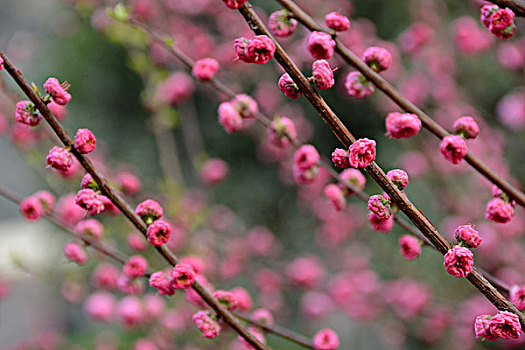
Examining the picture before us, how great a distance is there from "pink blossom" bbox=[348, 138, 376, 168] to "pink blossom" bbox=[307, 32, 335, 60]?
12cm

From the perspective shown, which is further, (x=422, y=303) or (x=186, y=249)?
(x=186, y=249)

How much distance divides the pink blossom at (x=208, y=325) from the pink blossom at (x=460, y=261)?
298 mm

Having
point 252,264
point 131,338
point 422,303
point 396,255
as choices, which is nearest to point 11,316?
point 131,338

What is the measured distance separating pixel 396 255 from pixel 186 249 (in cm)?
92

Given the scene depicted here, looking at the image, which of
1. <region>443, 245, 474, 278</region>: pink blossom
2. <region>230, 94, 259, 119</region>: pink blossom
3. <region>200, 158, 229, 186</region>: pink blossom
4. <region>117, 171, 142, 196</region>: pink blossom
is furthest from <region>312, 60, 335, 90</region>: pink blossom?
<region>200, 158, 229, 186</region>: pink blossom

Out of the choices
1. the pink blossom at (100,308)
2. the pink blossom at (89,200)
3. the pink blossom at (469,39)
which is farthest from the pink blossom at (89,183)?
the pink blossom at (469,39)

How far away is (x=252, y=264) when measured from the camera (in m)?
1.79

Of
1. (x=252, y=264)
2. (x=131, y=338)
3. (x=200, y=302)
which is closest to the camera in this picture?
(x=200, y=302)

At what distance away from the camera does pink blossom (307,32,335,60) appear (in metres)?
0.52

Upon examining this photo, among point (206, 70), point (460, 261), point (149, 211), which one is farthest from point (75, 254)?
point (460, 261)

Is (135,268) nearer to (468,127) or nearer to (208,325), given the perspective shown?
(208,325)

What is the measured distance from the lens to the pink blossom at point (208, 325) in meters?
0.61

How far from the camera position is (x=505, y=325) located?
0.49 metres

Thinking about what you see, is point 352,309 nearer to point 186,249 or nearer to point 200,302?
point 186,249
